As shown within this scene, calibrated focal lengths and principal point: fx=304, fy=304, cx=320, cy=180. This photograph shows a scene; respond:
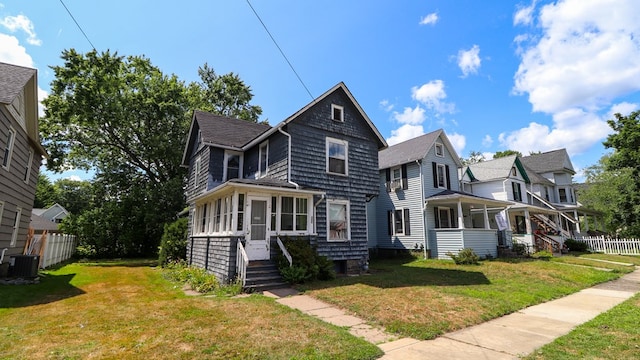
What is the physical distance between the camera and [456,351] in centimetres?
471

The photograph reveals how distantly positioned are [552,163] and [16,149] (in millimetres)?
41754

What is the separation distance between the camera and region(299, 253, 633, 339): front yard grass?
20.6 feet

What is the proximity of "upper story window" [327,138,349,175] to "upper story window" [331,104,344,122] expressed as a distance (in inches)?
44.4

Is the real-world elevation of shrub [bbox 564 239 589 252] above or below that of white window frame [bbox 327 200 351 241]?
below

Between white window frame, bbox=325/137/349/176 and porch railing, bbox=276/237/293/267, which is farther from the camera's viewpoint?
white window frame, bbox=325/137/349/176

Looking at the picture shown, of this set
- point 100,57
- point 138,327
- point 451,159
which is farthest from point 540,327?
point 100,57

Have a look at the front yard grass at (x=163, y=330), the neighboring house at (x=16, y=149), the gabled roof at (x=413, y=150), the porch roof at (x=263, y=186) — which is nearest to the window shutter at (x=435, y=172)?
the gabled roof at (x=413, y=150)

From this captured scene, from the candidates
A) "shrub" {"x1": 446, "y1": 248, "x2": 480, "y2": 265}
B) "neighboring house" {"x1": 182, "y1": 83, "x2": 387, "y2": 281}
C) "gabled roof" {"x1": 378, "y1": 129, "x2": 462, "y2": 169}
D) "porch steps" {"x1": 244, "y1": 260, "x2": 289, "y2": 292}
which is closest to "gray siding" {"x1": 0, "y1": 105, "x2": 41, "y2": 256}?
"neighboring house" {"x1": 182, "y1": 83, "x2": 387, "y2": 281}

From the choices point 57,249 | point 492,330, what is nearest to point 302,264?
point 492,330

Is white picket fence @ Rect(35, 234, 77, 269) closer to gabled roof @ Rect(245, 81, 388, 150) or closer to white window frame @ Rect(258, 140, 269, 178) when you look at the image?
white window frame @ Rect(258, 140, 269, 178)

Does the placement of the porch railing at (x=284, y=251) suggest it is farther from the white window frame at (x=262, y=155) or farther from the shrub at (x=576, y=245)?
the shrub at (x=576, y=245)

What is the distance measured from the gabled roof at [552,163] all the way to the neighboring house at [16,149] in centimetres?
4058

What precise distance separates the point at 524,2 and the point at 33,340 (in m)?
14.9

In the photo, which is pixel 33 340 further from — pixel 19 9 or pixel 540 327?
pixel 540 327
